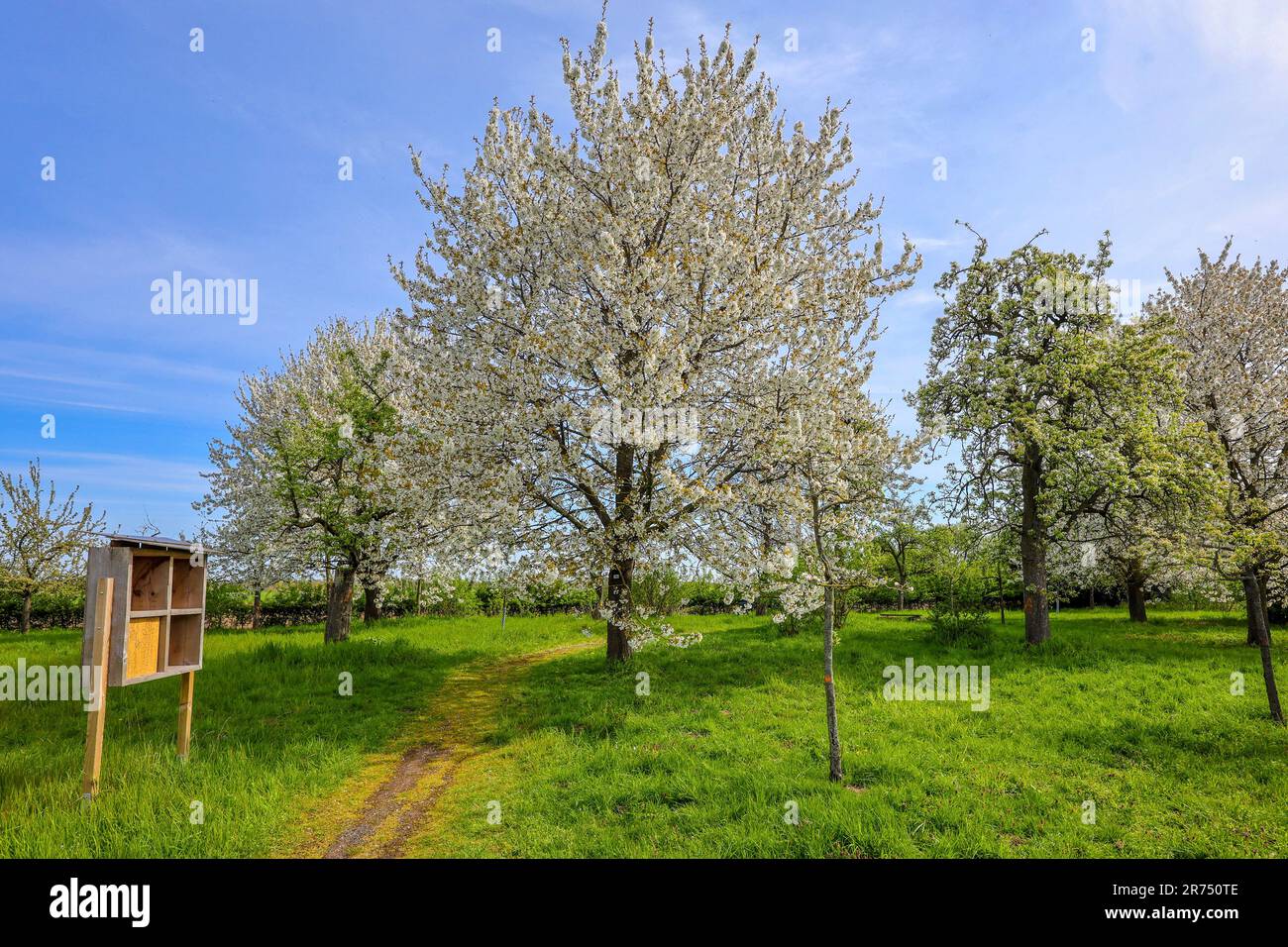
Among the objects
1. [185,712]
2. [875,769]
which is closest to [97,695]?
[185,712]

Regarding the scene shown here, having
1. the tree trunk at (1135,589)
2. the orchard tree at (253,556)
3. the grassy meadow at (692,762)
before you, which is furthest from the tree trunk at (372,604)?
the tree trunk at (1135,589)

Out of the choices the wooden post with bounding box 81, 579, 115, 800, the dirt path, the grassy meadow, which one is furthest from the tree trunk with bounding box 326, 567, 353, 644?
the wooden post with bounding box 81, 579, 115, 800

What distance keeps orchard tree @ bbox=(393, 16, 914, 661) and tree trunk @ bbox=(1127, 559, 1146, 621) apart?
21799 millimetres

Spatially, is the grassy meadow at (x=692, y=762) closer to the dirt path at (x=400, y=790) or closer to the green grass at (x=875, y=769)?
the green grass at (x=875, y=769)

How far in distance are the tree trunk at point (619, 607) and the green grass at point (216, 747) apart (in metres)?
4.74

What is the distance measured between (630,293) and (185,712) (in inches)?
440

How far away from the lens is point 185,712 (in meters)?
10.1

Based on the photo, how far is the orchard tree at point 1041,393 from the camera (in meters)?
18.5

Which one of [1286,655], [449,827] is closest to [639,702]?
[449,827]

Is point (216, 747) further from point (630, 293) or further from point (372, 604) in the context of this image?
point (372, 604)

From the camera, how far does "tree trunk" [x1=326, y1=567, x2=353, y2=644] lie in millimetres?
20922

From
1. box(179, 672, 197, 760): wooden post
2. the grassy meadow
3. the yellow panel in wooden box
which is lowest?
the grassy meadow

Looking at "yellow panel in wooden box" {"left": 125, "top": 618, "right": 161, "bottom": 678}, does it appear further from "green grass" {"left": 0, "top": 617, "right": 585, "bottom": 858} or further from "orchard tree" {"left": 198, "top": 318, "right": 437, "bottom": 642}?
"orchard tree" {"left": 198, "top": 318, "right": 437, "bottom": 642}
